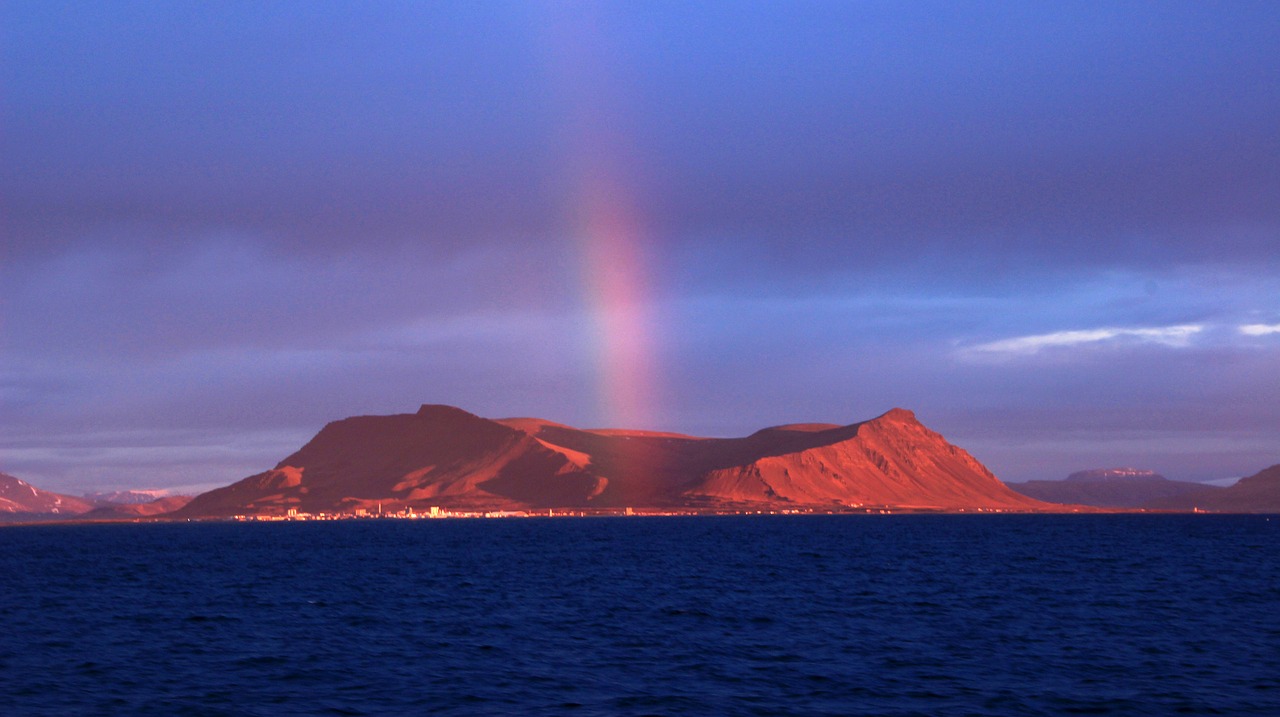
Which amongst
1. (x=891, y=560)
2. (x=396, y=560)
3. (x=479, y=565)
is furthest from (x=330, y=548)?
(x=891, y=560)

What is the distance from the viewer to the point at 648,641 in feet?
171

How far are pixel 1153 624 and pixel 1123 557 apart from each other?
67901 millimetres

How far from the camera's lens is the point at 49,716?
3594cm

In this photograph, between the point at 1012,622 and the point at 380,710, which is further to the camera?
the point at 1012,622

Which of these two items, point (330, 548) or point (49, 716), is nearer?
point (49, 716)

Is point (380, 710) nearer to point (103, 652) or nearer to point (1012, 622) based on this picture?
point (103, 652)

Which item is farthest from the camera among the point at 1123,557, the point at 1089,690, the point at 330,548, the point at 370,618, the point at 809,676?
the point at 330,548

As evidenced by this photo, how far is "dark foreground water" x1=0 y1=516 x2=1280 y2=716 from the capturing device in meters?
38.4

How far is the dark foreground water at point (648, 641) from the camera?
38438 mm

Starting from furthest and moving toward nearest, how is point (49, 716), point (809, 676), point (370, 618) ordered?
point (370, 618), point (809, 676), point (49, 716)

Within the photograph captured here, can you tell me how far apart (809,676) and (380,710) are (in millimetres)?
15112

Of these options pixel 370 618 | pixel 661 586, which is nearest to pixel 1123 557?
pixel 661 586

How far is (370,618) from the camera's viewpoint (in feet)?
203

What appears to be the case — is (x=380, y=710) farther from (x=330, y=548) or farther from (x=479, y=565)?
(x=330, y=548)
